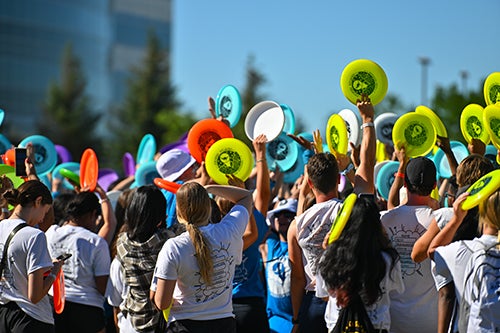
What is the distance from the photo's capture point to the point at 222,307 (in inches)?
223

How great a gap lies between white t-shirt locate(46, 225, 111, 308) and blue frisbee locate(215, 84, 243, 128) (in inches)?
80.3

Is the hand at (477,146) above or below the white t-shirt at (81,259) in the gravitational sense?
above

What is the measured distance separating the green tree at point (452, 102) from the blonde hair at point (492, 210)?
25492 mm

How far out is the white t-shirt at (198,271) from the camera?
5461 mm

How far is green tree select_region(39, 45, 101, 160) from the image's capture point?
49.6 meters

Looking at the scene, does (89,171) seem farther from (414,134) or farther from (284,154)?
(414,134)

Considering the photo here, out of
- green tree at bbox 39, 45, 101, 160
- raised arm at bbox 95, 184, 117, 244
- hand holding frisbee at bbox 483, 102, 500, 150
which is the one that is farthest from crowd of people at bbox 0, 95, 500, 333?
green tree at bbox 39, 45, 101, 160

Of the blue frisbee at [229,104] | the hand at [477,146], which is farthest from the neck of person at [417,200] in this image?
the blue frisbee at [229,104]

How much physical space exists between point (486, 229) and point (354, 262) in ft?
2.53

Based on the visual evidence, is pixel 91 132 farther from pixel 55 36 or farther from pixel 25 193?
pixel 25 193

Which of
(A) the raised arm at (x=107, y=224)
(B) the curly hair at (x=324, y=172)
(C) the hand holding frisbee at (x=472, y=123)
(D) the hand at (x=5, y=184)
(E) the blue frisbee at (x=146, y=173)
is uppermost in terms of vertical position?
(C) the hand holding frisbee at (x=472, y=123)

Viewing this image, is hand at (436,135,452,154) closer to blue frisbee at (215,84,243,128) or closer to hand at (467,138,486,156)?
hand at (467,138,486,156)

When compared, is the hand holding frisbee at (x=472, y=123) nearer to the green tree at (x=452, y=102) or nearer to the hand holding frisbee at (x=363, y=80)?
the hand holding frisbee at (x=363, y=80)

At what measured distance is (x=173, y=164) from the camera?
8.26m
